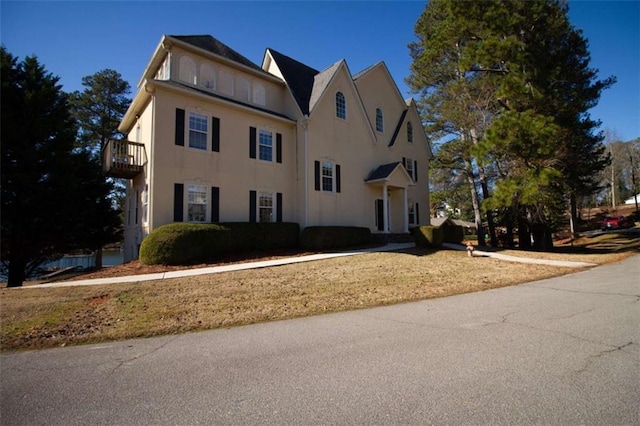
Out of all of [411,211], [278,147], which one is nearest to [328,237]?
[278,147]

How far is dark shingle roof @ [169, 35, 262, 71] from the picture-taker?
1571 cm

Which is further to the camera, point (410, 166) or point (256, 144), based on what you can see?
point (410, 166)

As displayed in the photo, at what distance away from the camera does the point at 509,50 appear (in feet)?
49.4

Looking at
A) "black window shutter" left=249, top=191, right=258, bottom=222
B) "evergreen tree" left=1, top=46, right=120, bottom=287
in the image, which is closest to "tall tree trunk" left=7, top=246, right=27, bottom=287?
"evergreen tree" left=1, top=46, right=120, bottom=287

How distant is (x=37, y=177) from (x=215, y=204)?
782cm

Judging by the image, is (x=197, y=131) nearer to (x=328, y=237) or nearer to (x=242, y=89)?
(x=242, y=89)

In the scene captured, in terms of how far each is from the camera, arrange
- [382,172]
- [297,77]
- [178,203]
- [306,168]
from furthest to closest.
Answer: [382,172], [297,77], [306,168], [178,203]

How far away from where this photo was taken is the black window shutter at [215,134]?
50.2 ft

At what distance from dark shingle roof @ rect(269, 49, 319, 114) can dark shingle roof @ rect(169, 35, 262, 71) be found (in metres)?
2.29

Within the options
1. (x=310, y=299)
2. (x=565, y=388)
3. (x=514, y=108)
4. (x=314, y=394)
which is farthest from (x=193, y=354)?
(x=514, y=108)

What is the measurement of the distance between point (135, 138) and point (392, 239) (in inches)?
606

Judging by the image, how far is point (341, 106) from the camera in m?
20.4

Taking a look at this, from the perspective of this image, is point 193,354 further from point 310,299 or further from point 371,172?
point 371,172

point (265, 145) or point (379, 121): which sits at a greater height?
point (379, 121)
